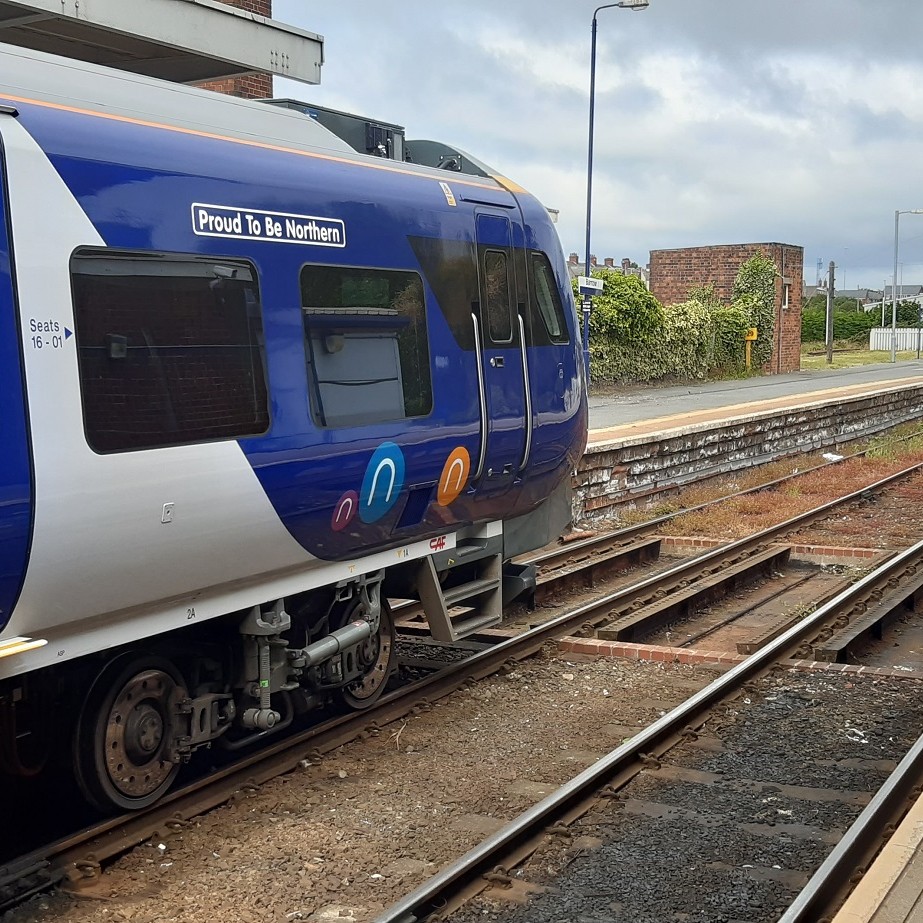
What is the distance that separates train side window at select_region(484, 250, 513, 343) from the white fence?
75240 mm

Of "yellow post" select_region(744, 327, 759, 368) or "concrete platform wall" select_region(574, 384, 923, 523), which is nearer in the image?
"concrete platform wall" select_region(574, 384, 923, 523)

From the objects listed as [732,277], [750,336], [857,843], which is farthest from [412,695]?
[732,277]

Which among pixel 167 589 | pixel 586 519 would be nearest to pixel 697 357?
pixel 586 519

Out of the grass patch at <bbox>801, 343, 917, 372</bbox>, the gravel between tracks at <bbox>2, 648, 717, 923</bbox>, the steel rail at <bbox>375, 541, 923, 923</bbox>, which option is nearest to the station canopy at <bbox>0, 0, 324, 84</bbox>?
the gravel between tracks at <bbox>2, 648, 717, 923</bbox>

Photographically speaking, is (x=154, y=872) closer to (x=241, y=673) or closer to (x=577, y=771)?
(x=241, y=673)

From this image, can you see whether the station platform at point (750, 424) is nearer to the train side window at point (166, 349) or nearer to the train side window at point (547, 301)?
the train side window at point (166, 349)

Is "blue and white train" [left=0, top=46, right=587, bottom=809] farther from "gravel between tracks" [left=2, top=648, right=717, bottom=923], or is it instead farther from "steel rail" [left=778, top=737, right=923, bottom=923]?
"steel rail" [left=778, top=737, right=923, bottom=923]

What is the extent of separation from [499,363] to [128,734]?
10.6 feet

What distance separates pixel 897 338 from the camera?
80688 mm

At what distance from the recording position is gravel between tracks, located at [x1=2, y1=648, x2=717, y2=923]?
5137 mm

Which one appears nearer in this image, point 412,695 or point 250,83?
point 412,695

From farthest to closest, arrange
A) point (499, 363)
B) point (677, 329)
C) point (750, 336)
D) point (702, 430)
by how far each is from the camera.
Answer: point (750, 336) → point (677, 329) → point (702, 430) → point (499, 363)

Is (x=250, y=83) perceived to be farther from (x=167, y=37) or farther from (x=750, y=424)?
(x=750, y=424)

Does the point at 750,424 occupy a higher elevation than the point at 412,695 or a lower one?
higher
